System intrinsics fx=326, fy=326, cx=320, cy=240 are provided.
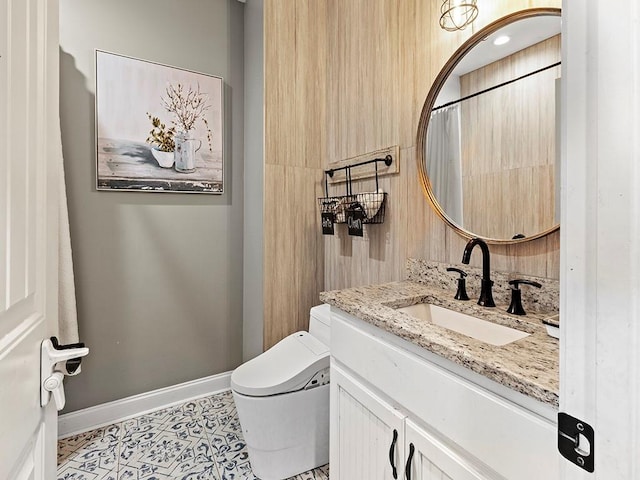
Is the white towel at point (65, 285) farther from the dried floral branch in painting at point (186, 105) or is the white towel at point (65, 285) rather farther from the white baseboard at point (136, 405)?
the dried floral branch in painting at point (186, 105)

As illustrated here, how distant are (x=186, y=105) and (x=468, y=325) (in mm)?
2092

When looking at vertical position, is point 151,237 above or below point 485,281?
above


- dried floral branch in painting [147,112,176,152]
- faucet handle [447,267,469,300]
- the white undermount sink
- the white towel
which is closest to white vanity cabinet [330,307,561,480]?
the white undermount sink

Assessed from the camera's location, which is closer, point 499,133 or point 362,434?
point 362,434

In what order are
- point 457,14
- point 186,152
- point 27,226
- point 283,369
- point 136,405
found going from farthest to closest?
point 186,152 < point 136,405 < point 283,369 < point 457,14 < point 27,226

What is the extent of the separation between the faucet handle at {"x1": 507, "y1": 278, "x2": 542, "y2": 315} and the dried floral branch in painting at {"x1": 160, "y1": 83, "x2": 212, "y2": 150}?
197 centimetres

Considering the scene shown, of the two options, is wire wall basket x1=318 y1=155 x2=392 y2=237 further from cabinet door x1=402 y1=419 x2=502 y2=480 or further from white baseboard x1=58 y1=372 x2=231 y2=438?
white baseboard x1=58 y1=372 x2=231 y2=438

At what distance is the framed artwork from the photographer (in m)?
1.92

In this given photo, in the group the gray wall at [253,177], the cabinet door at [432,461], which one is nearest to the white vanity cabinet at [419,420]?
the cabinet door at [432,461]

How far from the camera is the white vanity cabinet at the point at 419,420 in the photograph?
0.66m

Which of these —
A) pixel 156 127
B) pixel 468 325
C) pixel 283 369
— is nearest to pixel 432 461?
pixel 468 325

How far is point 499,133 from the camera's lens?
1.26 metres

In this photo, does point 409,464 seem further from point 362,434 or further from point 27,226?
point 27,226

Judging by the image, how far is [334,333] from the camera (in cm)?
128
